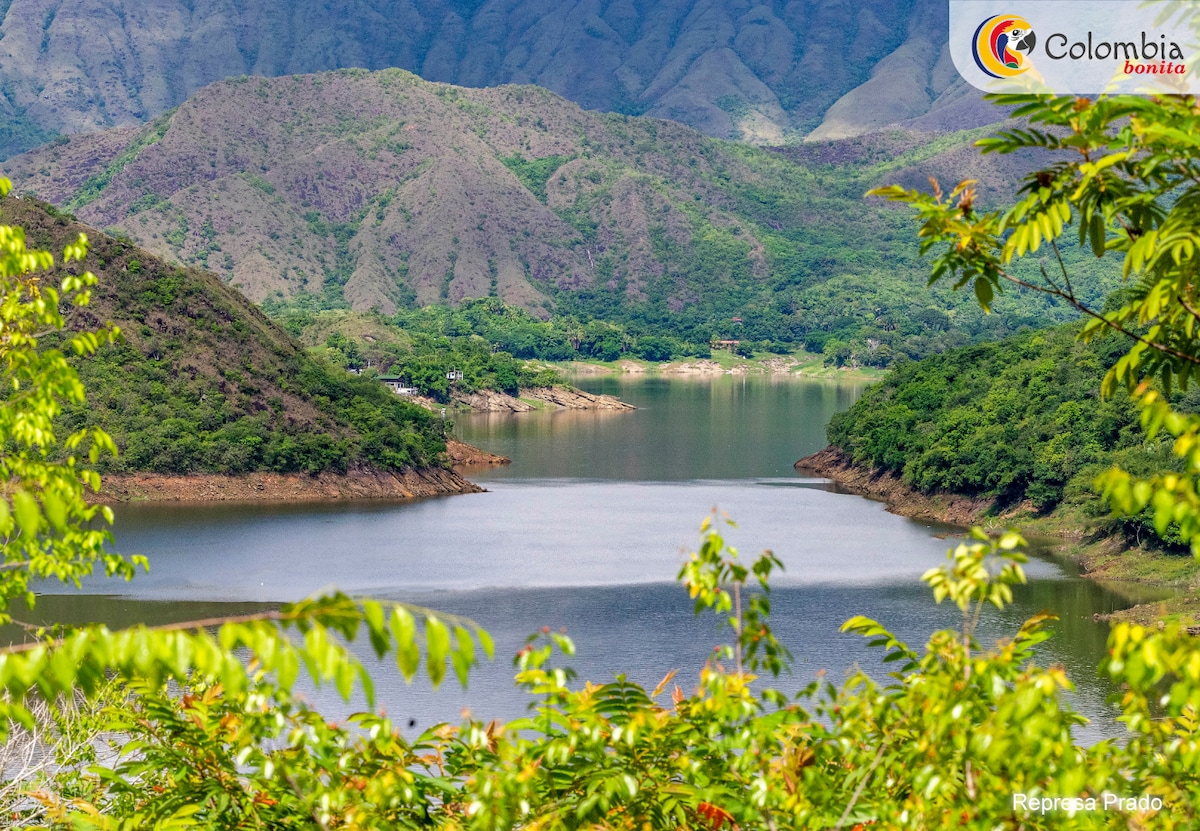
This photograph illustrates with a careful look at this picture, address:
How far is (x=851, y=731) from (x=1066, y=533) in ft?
147

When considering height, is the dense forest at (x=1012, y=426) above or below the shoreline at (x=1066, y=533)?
above

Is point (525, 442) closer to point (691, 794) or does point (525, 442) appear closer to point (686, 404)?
point (686, 404)

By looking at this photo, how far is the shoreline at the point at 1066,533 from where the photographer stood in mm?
37000

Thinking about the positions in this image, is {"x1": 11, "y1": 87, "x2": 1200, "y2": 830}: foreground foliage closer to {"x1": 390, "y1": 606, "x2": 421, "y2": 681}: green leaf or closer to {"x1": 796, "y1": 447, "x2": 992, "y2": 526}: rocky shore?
{"x1": 390, "y1": 606, "x2": 421, "y2": 681}: green leaf

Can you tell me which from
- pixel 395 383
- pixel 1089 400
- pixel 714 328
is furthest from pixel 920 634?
pixel 714 328

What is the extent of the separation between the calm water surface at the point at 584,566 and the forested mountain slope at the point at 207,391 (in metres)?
4.06

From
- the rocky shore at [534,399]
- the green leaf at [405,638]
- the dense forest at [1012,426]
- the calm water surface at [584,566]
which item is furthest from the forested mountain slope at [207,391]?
the green leaf at [405,638]

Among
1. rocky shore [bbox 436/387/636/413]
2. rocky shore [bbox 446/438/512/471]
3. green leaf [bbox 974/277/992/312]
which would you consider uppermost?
green leaf [bbox 974/277/992/312]

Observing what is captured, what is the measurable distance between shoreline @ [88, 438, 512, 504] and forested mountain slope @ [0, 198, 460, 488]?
43 cm

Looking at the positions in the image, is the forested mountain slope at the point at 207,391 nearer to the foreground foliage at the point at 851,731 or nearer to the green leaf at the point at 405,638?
the foreground foliage at the point at 851,731

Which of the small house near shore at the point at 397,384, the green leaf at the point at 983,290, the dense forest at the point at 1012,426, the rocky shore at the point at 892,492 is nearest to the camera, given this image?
the green leaf at the point at 983,290

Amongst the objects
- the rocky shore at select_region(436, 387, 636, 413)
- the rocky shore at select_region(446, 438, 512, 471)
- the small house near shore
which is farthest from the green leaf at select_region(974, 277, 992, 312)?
the small house near shore

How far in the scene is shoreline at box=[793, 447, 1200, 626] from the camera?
121ft

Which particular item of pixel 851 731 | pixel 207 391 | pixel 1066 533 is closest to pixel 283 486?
pixel 207 391
